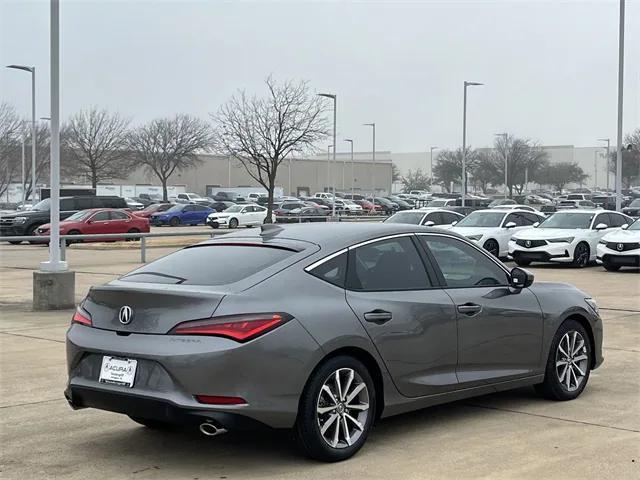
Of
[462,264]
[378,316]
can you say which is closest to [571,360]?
[462,264]

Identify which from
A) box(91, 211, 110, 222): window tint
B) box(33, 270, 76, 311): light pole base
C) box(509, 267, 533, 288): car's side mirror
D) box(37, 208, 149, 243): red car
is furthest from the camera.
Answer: box(91, 211, 110, 222): window tint

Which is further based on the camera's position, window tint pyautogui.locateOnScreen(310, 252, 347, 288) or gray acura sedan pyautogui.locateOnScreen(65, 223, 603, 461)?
window tint pyautogui.locateOnScreen(310, 252, 347, 288)

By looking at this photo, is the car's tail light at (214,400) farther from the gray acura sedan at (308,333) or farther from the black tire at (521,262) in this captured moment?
the black tire at (521,262)

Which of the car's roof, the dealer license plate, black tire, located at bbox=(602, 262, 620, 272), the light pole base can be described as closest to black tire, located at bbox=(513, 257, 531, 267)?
black tire, located at bbox=(602, 262, 620, 272)

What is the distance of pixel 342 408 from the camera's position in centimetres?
542

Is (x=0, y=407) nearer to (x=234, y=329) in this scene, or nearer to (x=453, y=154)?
(x=234, y=329)

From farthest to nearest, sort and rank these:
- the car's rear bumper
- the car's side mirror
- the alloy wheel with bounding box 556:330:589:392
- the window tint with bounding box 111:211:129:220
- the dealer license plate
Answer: the window tint with bounding box 111:211:129:220, the alloy wheel with bounding box 556:330:589:392, the car's side mirror, the dealer license plate, the car's rear bumper

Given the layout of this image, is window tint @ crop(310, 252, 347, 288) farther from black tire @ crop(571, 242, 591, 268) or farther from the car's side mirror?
black tire @ crop(571, 242, 591, 268)

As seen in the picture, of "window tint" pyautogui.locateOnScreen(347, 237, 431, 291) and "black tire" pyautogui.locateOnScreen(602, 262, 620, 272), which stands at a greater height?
"window tint" pyautogui.locateOnScreen(347, 237, 431, 291)

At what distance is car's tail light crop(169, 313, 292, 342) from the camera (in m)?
5.02

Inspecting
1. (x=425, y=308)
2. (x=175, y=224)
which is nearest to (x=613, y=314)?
(x=425, y=308)

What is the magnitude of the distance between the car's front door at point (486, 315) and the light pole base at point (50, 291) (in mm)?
8118

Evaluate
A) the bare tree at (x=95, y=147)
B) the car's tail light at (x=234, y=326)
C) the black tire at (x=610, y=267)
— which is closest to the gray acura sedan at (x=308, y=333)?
the car's tail light at (x=234, y=326)

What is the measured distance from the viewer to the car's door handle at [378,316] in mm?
5613
